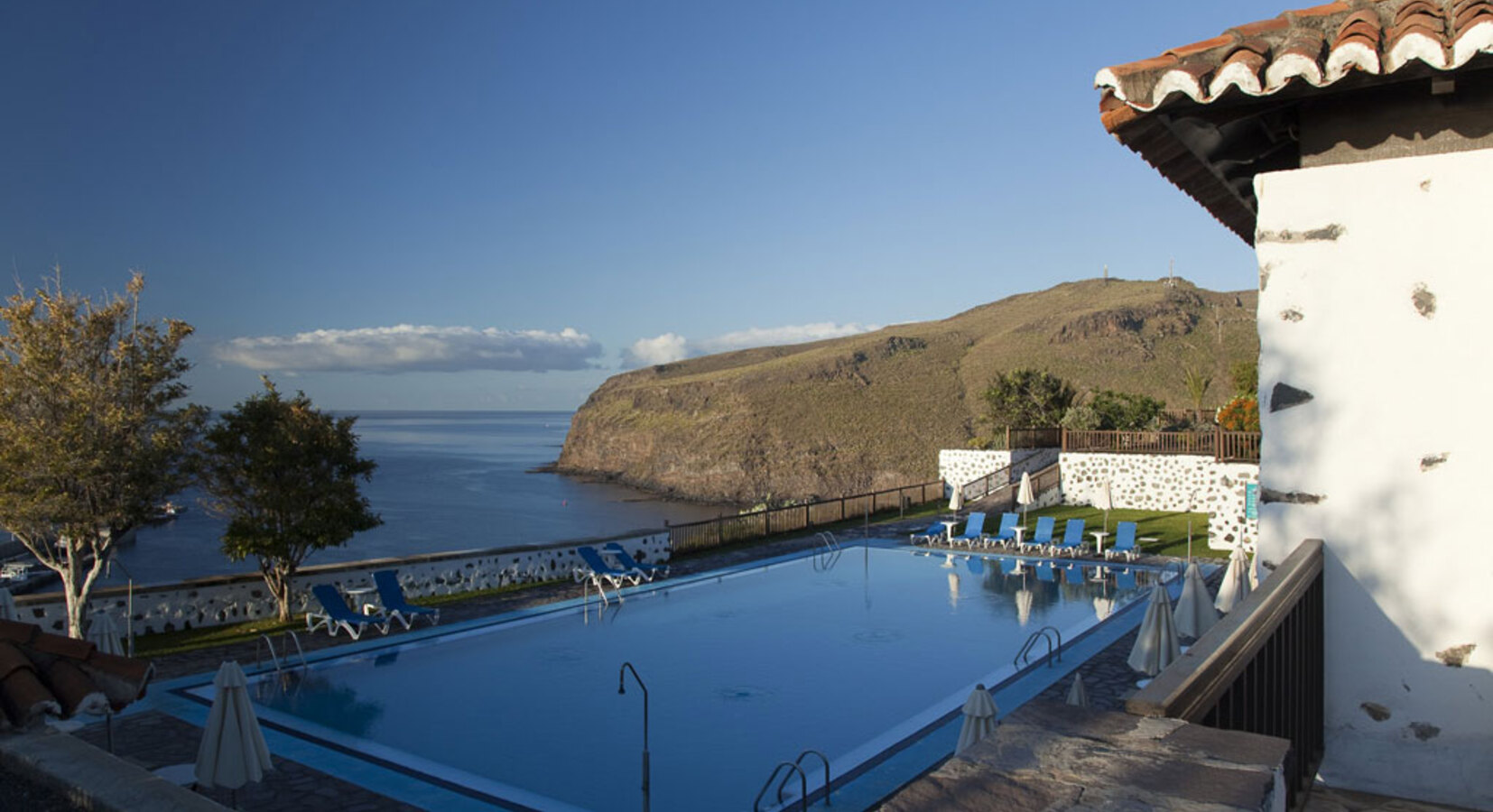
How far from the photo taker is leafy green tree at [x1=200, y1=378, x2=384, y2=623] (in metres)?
12.5

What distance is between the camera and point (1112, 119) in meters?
3.20

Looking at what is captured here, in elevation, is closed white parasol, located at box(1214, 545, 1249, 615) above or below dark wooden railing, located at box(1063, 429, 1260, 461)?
below

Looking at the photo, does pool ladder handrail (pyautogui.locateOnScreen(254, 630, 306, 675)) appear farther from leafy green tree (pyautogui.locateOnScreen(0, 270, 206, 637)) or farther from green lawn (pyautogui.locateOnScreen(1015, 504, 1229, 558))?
green lawn (pyautogui.locateOnScreen(1015, 504, 1229, 558))

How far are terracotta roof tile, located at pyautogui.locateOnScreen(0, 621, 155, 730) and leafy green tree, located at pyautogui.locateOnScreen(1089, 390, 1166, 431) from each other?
91.5 ft

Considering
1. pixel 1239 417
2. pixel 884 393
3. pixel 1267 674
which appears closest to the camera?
pixel 1267 674

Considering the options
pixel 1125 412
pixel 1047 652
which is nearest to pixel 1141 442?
pixel 1125 412

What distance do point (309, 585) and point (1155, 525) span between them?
17951mm

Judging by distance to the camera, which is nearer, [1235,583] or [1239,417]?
[1235,583]

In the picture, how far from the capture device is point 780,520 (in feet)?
69.6

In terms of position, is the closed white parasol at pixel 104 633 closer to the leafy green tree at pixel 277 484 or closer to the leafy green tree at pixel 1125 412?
the leafy green tree at pixel 277 484

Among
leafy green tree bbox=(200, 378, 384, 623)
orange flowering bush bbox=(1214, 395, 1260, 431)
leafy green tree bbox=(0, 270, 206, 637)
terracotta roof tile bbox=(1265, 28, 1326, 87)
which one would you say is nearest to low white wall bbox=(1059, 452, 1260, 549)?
orange flowering bush bbox=(1214, 395, 1260, 431)

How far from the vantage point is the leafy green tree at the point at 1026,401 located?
29.2 m

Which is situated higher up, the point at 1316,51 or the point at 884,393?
the point at 1316,51

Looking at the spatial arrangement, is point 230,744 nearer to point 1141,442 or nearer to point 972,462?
point 972,462
